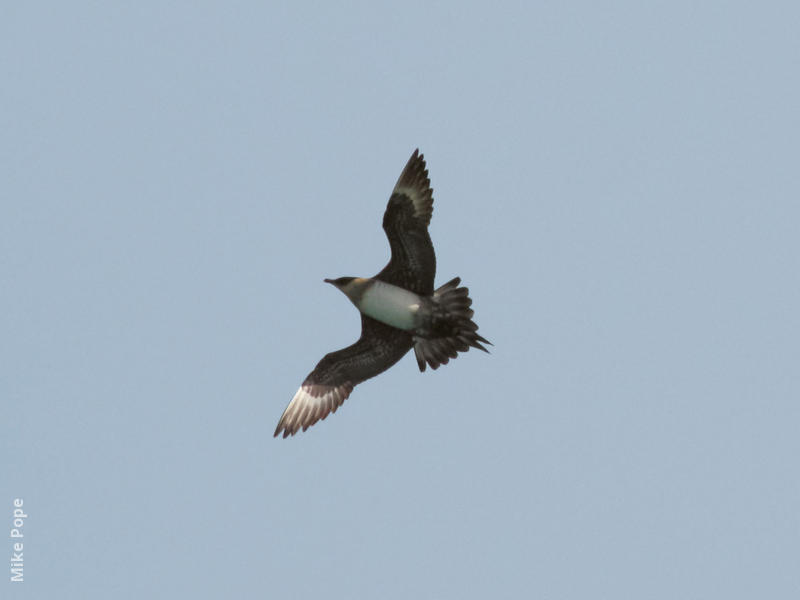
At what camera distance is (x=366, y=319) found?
16609 millimetres

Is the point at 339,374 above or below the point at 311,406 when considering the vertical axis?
above

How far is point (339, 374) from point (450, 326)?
1.96 meters

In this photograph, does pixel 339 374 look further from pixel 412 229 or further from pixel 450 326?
pixel 412 229

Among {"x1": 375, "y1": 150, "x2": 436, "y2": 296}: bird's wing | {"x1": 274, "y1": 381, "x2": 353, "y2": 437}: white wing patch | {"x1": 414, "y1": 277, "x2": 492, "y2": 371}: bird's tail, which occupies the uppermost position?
{"x1": 375, "y1": 150, "x2": 436, "y2": 296}: bird's wing

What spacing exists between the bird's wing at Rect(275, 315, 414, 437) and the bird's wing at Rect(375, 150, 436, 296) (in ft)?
3.35

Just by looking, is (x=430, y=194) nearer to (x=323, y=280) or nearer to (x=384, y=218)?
(x=384, y=218)

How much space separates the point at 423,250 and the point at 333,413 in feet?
8.86

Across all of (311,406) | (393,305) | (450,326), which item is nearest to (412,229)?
(393,305)

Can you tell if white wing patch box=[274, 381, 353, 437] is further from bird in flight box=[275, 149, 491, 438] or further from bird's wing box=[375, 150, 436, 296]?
bird's wing box=[375, 150, 436, 296]

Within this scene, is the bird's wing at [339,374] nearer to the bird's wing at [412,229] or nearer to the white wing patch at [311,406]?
the white wing patch at [311,406]

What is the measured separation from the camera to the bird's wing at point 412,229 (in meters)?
15.9

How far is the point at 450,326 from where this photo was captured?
15.9 metres

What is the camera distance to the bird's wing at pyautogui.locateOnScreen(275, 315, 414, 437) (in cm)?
1675

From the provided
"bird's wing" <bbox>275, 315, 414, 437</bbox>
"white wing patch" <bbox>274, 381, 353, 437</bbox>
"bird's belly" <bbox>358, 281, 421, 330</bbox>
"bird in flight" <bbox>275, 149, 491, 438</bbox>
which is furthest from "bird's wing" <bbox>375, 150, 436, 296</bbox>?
"white wing patch" <bbox>274, 381, 353, 437</bbox>
